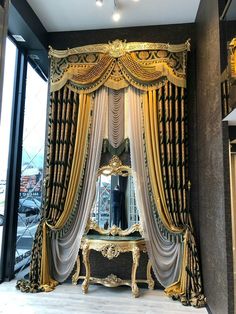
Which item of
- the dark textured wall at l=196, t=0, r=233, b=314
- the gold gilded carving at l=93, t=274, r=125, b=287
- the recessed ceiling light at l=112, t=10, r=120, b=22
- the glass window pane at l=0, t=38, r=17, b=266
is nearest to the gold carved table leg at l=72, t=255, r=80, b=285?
the gold gilded carving at l=93, t=274, r=125, b=287

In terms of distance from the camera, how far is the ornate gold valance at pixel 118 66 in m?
3.54

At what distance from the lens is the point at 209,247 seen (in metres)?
2.88

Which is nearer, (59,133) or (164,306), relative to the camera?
(164,306)

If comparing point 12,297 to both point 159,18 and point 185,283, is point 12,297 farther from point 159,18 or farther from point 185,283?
point 159,18

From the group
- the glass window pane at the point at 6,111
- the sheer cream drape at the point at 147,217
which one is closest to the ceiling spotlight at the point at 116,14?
the sheer cream drape at the point at 147,217

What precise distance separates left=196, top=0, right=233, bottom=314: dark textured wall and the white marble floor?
21.3 inches

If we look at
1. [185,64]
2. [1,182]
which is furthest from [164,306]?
[185,64]

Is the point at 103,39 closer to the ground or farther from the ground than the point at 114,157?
farther from the ground

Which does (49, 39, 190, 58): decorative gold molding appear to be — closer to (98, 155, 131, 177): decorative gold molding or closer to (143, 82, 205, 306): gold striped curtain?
(143, 82, 205, 306): gold striped curtain

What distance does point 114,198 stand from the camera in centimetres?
363

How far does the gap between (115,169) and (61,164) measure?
0.72 metres

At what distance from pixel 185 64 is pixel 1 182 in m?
2.95

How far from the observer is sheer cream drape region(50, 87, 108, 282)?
3512 mm

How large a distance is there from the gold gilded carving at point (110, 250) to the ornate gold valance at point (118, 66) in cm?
202
